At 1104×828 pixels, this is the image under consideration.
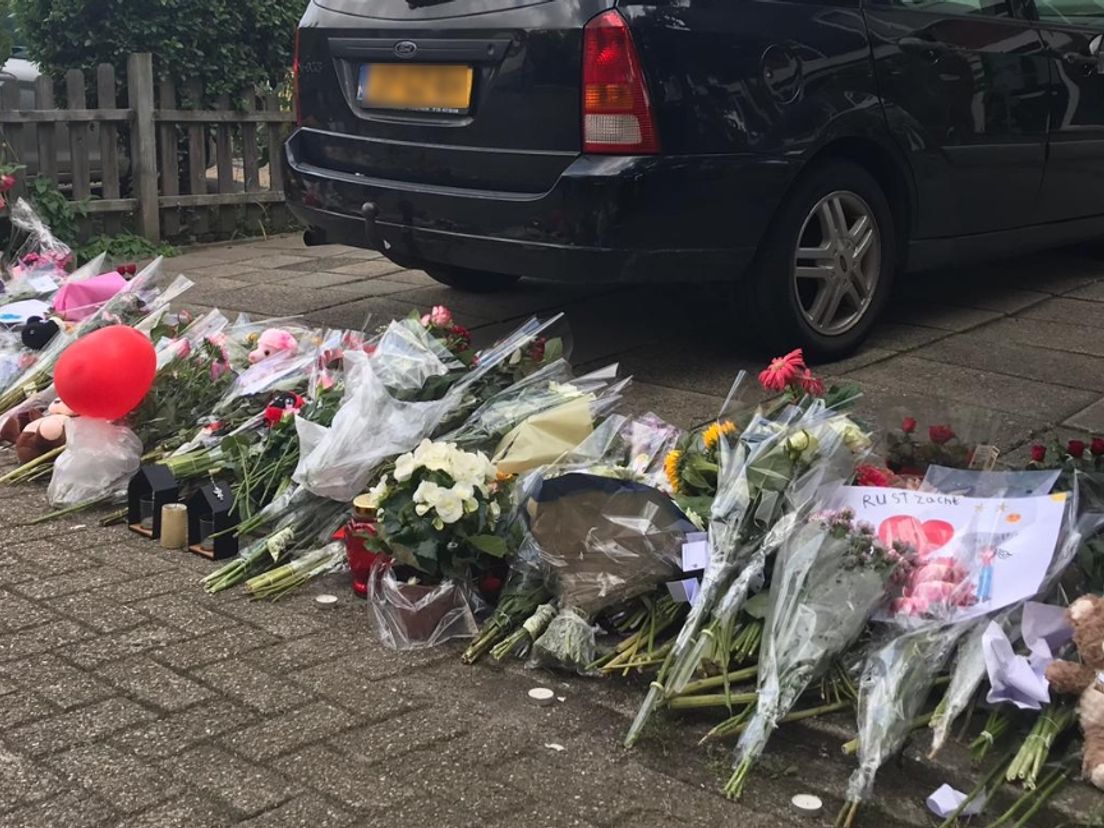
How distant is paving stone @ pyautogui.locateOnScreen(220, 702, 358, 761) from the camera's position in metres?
2.77

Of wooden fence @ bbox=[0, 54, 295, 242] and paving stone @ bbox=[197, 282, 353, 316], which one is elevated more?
wooden fence @ bbox=[0, 54, 295, 242]

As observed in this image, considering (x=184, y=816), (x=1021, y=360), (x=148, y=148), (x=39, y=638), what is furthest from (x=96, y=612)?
(x=148, y=148)

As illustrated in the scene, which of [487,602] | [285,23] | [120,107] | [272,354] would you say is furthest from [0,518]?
[285,23]

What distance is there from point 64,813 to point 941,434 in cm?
222

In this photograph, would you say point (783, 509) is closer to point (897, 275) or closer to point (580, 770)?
point (580, 770)

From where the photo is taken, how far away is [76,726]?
9.39 feet

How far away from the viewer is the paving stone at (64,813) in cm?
250

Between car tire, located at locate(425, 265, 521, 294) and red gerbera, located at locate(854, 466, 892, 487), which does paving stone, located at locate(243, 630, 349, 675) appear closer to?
red gerbera, located at locate(854, 466, 892, 487)

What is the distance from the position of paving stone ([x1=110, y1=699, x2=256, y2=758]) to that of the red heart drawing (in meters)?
1.44

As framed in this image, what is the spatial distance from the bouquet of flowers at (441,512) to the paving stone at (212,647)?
0.38 m

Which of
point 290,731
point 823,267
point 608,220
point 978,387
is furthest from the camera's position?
point 823,267

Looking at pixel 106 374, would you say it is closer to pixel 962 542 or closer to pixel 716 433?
pixel 716 433

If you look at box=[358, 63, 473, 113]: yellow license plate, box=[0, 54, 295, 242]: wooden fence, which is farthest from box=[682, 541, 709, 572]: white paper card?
box=[0, 54, 295, 242]: wooden fence

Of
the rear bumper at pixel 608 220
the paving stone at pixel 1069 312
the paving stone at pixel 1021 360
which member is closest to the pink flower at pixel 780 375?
the rear bumper at pixel 608 220
